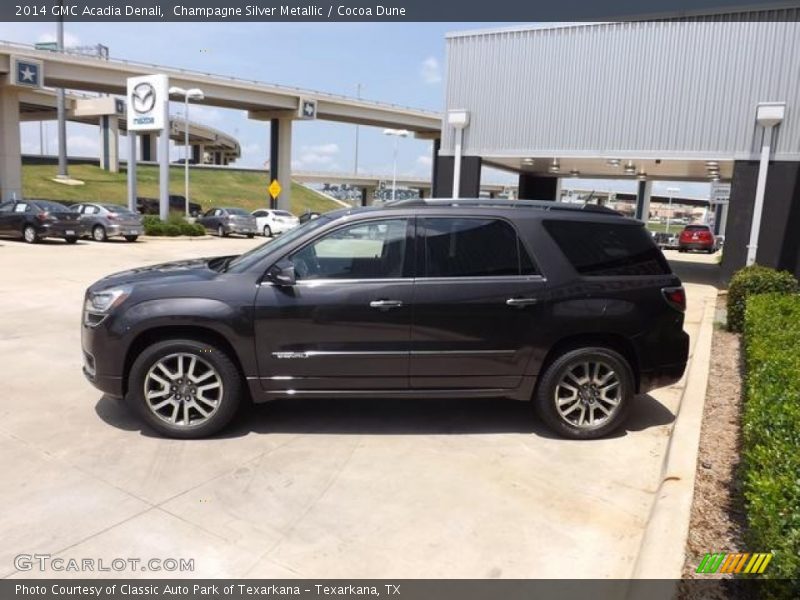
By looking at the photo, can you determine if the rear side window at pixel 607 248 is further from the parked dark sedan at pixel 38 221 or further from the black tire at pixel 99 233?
the black tire at pixel 99 233

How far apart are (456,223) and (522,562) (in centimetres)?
262

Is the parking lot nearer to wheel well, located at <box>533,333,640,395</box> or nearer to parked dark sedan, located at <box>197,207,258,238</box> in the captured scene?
wheel well, located at <box>533,333,640,395</box>

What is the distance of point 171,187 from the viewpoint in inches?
2840

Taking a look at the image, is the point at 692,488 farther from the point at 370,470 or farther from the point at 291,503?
the point at 291,503

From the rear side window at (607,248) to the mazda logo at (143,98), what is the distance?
30.5 m

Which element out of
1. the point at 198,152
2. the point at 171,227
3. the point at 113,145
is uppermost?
the point at 198,152

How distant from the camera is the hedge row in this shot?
93.7ft

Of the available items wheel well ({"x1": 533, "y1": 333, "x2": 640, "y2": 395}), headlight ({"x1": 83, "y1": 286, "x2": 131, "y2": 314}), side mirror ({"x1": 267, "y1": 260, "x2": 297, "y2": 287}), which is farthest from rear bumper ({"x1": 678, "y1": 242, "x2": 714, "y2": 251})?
headlight ({"x1": 83, "y1": 286, "x2": 131, "y2": 314})

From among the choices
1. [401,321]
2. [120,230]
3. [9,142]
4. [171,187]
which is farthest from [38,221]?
[171,187]

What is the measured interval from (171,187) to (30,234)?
53445 millimetres

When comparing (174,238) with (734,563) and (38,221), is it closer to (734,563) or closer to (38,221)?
(38,221)

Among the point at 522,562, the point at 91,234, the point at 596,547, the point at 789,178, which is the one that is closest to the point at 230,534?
the point at 522,562

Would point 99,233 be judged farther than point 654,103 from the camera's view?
Yes

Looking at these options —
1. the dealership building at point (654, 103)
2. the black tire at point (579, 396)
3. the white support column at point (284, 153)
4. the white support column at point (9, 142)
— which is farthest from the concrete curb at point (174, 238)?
the white support column at point (284, 153)
